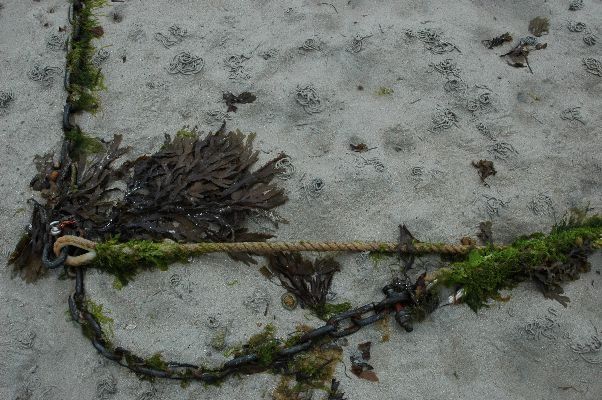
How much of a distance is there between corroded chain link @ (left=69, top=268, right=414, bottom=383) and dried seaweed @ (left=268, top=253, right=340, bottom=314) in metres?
0.16

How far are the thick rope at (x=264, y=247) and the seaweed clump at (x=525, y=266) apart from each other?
0.40 feet

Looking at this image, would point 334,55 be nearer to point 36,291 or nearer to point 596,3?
point 596,3

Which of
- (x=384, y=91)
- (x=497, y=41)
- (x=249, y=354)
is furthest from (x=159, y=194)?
(x=497, y=41)

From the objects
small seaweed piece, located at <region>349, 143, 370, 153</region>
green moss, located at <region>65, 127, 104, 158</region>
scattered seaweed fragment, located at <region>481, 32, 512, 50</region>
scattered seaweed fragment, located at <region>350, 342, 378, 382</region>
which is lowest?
scattered seaweed fragment, located at <region>350, 342, 378, 382</region>

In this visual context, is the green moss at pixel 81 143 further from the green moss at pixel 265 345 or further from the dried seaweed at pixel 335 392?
the dried seaweed at pixel 335 392

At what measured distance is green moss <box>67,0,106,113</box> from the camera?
3.58 m

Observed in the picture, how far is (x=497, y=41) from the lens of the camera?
3.89 meters

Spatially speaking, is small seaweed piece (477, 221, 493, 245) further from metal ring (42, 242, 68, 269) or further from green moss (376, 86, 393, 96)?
metal ring (42, 242, 68, 269)

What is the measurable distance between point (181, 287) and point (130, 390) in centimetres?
58

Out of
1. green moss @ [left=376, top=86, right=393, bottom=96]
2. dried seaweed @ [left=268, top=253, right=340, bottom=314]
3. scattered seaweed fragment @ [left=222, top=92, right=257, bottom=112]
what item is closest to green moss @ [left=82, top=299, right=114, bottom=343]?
dried seaweed @ [left=268, top=253, right=340, bottom=314]

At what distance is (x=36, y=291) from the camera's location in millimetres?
2818

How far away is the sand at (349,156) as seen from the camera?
261cm

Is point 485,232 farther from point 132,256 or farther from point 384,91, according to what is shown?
point 132,256

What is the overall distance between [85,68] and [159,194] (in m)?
1.41
